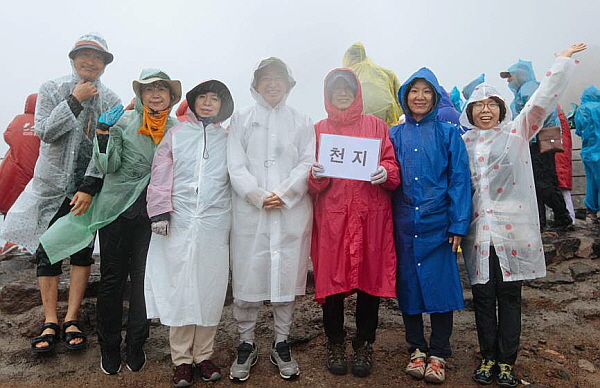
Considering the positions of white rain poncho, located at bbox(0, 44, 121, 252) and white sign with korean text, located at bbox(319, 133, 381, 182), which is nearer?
white sign with korean text, located at bbox(319, 133, 381, 182)

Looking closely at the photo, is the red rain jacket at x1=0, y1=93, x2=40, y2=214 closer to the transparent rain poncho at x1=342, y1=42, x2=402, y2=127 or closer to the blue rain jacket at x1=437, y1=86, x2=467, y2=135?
the transparent rain poncho at x1=342, y1=42, x2=402, y2=127

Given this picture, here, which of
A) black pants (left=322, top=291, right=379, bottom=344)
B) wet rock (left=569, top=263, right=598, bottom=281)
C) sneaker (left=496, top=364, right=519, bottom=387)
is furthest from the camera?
wet rock (left=569, top=263, right=598, bottom=281)

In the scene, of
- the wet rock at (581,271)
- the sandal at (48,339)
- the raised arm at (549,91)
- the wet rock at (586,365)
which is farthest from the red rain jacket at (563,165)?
the sandal at (48,339)

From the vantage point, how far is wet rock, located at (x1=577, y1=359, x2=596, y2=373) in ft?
10.7

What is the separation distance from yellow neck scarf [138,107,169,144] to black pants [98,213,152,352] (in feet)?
2.04

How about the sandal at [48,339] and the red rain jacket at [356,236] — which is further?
the sandal at [48,339]

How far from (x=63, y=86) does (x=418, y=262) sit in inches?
123

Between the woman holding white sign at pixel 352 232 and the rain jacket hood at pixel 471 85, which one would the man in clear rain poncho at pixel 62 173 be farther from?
the rain jacket hood at pixel 471 85

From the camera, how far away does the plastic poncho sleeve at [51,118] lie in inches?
127

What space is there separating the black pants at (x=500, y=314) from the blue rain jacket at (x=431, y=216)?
0.58ft

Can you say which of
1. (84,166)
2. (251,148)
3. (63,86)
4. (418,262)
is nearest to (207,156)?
(251,148)

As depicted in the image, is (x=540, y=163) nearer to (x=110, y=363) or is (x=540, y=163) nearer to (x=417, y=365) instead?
(x=417, y=365)

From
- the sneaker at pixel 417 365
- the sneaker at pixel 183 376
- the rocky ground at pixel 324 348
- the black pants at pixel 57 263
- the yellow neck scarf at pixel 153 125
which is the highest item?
the yellow neck scarf at pixel 153 125

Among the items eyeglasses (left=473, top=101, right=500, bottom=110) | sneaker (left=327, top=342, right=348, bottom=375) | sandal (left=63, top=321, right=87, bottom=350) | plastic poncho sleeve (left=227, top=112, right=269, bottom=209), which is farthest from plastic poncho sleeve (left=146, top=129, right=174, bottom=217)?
eyeglasses (left=473, top=101, right=500, bottom=110)
